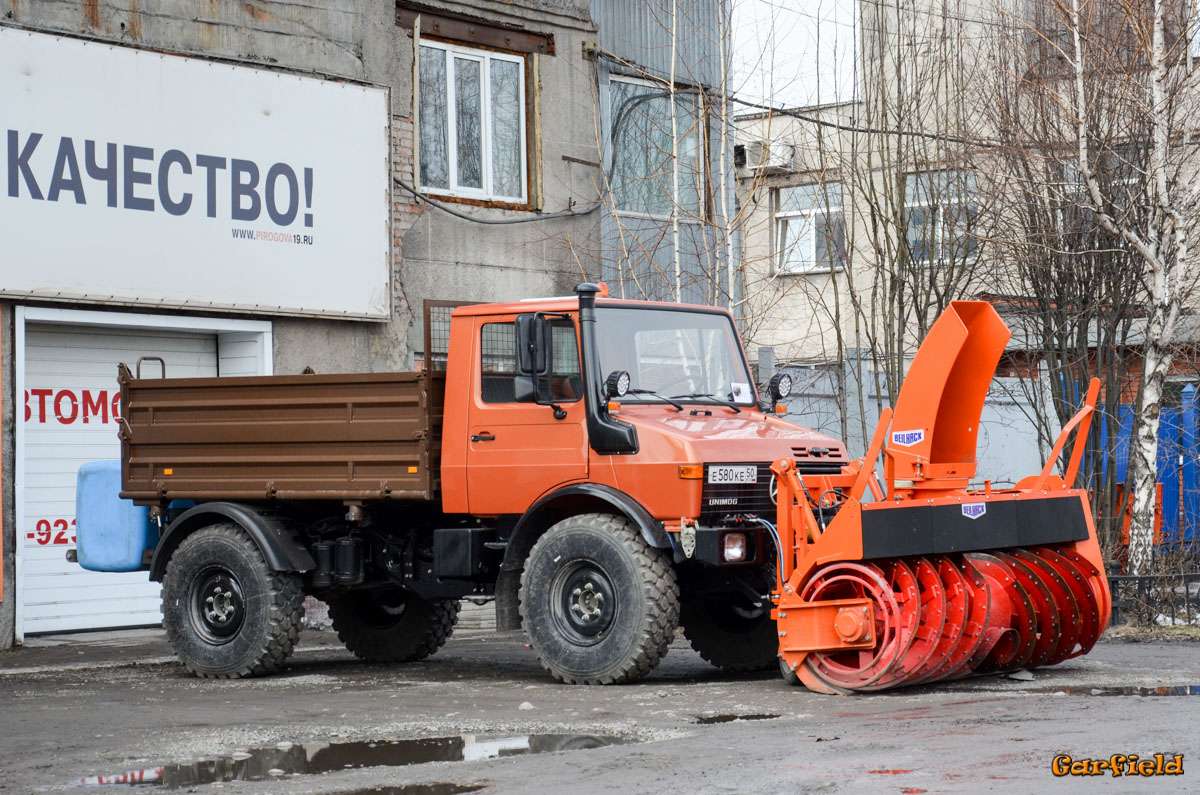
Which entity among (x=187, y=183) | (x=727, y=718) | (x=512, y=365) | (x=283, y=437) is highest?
(x=187, y=183)

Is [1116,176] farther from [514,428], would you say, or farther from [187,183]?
[187,183]

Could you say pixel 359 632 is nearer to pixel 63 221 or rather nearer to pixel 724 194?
pixel 63 221

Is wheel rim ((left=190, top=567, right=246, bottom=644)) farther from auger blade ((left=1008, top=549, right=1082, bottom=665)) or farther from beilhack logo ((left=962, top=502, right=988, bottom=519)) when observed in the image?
auger blade ((left=1008, top=549, right=1082, bottom=665))

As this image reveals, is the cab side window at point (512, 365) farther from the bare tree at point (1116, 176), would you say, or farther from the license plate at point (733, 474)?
the bare tree at point (1116, 176)

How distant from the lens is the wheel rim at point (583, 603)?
33.0ft

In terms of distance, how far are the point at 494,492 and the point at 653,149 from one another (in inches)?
380

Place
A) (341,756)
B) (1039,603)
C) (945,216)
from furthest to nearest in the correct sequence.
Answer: (945,216) < (1039,603) < (341,756)

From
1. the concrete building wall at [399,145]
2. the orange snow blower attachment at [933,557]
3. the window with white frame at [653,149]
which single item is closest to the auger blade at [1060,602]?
the orange snow blower attachment at [933,557]

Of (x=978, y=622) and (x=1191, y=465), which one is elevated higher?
(x=1191, y=465)

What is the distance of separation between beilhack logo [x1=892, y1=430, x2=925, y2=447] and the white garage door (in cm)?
736

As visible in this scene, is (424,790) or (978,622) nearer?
(424,790)

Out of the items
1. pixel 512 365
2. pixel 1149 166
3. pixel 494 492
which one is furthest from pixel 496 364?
pixel 1149 166

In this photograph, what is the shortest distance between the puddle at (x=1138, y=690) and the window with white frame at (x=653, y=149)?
10.5 metres

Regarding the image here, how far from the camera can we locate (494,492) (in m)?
10.7
